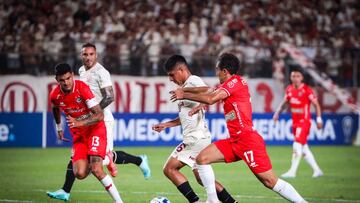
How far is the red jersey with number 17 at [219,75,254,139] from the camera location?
32.5 ft

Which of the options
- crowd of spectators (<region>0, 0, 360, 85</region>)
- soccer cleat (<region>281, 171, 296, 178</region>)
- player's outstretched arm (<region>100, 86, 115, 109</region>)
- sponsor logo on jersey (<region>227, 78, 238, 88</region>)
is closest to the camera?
sponsor logo on jersey (<region>227, 78, 238, 88</region>)

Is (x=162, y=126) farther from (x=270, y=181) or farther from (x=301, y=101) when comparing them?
(x=301, y=101)

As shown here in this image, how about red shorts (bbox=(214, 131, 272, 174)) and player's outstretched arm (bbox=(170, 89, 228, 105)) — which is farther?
red shorts (bbox=(214, 131, 272, 174))

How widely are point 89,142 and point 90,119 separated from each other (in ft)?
1.36

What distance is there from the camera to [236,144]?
10.0m

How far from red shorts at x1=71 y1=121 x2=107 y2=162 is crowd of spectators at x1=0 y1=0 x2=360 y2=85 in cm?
1176

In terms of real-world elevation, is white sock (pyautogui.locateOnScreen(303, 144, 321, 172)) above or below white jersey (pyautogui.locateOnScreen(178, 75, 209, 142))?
below

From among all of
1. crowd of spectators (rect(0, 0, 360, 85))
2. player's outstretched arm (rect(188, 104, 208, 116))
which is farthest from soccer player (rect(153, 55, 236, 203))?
crowd of spectators (rect(0, 0, 360, 85))

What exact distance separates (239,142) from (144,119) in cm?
1348

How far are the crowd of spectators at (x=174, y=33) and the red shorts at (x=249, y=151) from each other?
1305 cm

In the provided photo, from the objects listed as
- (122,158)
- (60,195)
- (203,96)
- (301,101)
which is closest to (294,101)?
(301,101)

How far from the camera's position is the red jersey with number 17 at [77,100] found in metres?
10.7

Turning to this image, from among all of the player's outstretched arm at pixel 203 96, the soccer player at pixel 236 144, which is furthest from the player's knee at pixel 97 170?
the player's outstretched arm at pixel 203 96

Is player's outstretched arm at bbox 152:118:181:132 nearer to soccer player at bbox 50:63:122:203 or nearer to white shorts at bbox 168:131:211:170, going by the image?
white shorts at bbox 168:131:211:170
